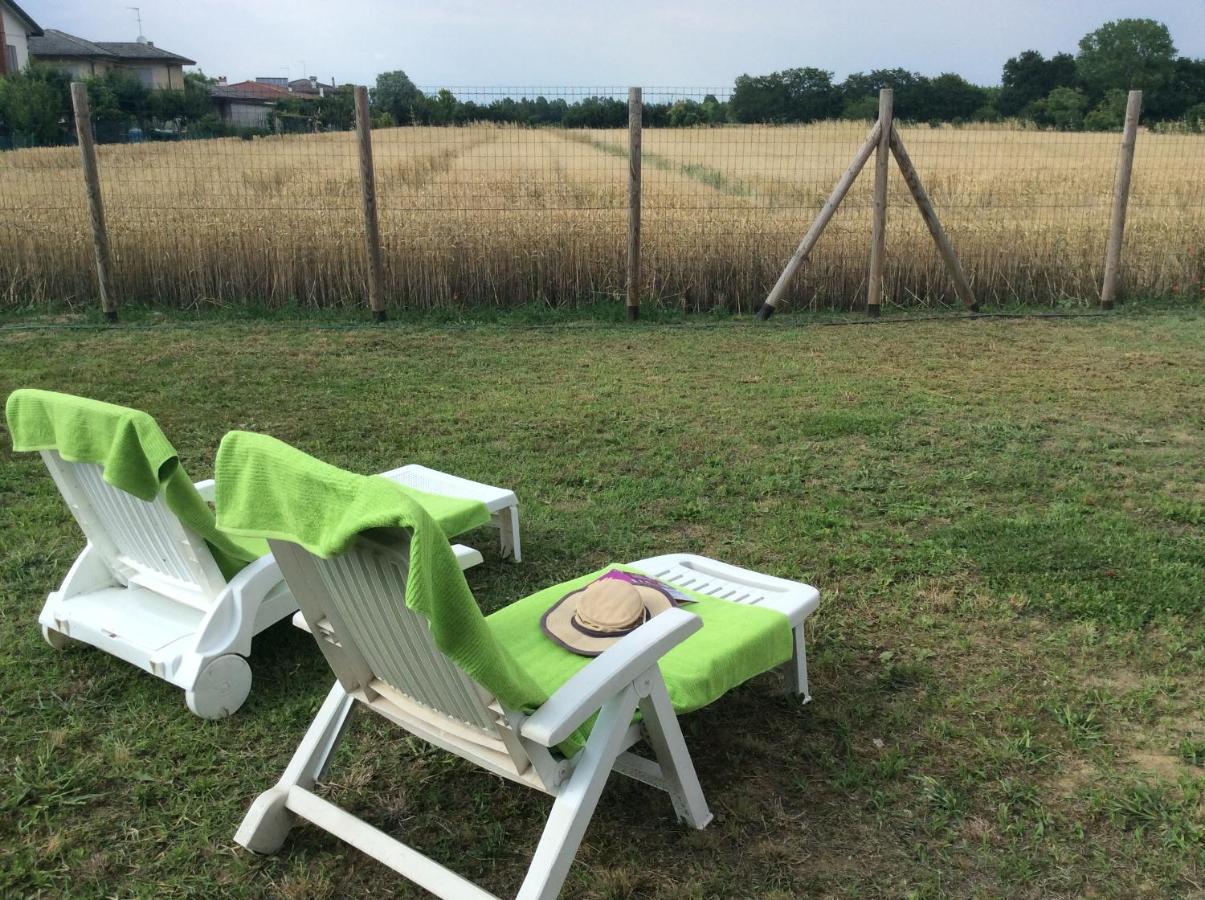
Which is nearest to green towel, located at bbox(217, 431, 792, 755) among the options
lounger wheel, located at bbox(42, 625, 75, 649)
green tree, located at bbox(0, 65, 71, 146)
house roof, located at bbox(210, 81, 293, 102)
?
lounger wheel, located at bbox(42, 625, 75, 649)


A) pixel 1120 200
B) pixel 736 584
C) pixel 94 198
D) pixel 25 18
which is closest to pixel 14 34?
pixel 25 18

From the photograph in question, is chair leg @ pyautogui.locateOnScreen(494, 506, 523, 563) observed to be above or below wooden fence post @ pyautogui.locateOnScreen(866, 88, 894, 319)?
below

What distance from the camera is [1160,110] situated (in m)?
38.8

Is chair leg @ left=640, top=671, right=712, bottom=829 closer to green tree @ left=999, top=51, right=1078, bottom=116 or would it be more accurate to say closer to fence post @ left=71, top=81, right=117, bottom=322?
fence post @ left=71, top=81, right=117, bottom=322

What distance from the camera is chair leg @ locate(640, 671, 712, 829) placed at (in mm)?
2381

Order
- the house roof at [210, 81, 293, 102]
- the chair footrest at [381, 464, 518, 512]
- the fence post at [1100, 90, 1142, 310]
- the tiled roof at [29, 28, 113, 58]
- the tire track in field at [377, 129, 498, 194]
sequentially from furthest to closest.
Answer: the house roof at [210, 81, 293, 102] < the tiled roof at [29, 28, 113, 58] < the tire track in field at [377, 129, 498, 194] < the fence post at [1100, 90, 1142, 310] < the chair footrest at [381, 464, 518, 512]

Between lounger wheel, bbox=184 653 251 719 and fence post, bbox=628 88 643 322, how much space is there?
6819 mm

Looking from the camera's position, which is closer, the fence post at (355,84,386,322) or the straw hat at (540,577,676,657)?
the straw hat at (540,577,676,657)

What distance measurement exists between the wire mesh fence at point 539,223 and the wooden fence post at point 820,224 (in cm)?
49

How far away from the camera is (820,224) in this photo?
9414 millimetres

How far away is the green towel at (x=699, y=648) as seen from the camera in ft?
8.58

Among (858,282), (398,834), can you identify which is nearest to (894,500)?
(398,834)

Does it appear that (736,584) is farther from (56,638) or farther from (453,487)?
(56,638)

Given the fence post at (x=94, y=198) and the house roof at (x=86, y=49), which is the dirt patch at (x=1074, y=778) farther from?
the house roof at (x=86, y=49)
